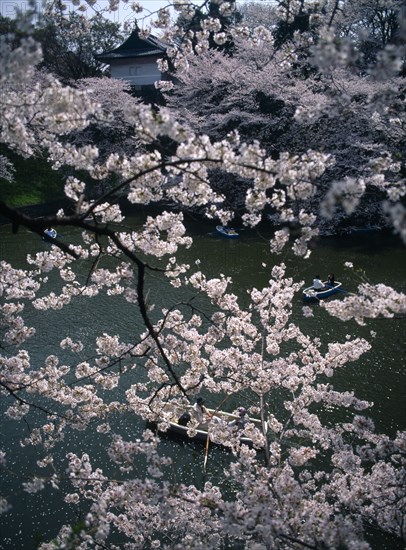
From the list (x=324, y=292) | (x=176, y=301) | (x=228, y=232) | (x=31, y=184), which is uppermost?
(x=31, y=184)

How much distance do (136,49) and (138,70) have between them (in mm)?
1366

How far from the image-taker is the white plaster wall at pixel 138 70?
32.8m

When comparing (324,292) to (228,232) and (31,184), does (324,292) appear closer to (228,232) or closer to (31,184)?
(228,232)

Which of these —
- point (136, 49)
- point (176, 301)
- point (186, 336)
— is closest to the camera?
point (186, 336)

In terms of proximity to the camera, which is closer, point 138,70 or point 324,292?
point 324,292

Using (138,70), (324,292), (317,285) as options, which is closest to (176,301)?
(317,285)

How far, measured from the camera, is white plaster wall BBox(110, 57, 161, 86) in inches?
1289

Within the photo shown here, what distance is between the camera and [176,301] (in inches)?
597

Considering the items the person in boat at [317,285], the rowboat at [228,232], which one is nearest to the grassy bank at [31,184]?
the rowboat at [228,232]

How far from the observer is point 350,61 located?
2859mm

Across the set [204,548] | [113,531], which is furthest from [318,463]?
[204,548]

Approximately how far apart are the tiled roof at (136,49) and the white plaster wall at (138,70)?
0.51m

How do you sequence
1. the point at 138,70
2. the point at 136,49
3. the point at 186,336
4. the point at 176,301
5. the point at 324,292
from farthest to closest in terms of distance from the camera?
the point at 138,70
the point at 136,49
the point at 176,301
the point at 324,292
the point at 186,336

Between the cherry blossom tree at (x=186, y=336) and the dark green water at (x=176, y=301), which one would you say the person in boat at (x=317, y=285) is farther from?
the cherry blossom tree at (x=186, y=336)
